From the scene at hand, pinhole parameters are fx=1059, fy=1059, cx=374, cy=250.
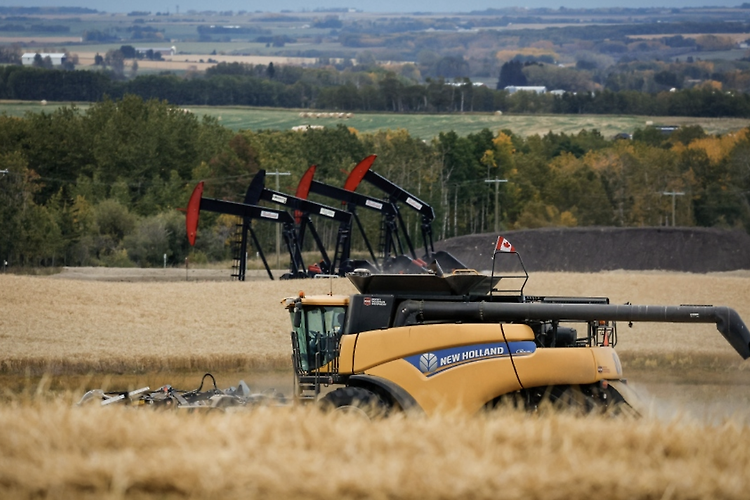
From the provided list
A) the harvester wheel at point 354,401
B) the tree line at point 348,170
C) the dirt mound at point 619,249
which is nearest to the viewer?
the harvester wheel at point 354,401

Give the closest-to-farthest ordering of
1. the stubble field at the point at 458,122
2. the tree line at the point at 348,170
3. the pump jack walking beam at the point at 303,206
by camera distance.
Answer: the pump jack walking beam at the point at 303,206 < the tree line at the point at 348,170 < the stubble field at the point at 458,122

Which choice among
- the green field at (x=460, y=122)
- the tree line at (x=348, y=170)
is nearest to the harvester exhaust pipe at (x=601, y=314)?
the tree line at (x=348, y=170)

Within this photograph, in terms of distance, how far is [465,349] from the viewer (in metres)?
15.4

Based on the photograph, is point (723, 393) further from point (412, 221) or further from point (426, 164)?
point (426, 164)

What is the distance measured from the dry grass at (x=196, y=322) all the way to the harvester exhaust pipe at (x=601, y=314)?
54.0ft

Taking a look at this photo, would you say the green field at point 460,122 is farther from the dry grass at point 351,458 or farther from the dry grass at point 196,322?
the dry grass at point 351,458

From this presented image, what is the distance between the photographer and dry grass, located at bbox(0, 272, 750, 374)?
3162cm

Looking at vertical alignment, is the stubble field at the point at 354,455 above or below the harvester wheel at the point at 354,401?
above

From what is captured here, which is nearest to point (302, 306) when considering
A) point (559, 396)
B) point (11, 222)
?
point (559, 396)

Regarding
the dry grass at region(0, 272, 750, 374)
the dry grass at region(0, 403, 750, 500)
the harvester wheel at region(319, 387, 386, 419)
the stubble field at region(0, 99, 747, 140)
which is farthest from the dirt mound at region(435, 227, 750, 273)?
the stubble field at region(0, 99, 747, 140)

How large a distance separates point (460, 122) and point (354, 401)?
576 ft

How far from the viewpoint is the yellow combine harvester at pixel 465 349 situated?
50.0ft

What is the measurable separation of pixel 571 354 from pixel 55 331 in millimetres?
25070

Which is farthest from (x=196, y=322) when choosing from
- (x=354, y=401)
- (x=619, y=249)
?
(x=619, y=249)
